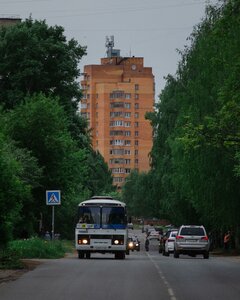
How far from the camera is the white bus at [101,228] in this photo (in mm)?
41594

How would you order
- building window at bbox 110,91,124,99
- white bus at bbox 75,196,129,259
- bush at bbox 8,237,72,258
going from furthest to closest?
1. building window at bbox 110,91,124,99
2. white bus at bbox 75,196,129,259
3. bush at bbox 8,237,72,258

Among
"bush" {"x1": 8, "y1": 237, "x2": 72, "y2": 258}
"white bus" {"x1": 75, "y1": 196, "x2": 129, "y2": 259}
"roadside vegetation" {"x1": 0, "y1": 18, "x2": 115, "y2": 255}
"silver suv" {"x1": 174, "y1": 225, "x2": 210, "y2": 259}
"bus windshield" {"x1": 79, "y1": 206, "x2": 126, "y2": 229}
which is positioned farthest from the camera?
"silver suv" {"x1": 174, "y1": 225, "x2": 210, "y2": 259}

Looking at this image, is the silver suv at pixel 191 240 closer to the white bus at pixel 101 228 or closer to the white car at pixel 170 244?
the white bus at pixel 101 228

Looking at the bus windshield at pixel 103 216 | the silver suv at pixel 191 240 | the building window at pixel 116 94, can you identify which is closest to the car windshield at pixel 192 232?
the silver suv at pixel 191 240

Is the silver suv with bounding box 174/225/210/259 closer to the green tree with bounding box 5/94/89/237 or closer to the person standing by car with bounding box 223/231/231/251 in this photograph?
the green tree with bounding box 5/94/89/237

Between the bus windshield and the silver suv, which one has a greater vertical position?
the bus windshield

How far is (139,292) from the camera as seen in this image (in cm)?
1970

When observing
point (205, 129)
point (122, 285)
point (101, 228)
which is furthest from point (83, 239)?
point (122, 285)

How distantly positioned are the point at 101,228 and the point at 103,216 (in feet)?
2.01

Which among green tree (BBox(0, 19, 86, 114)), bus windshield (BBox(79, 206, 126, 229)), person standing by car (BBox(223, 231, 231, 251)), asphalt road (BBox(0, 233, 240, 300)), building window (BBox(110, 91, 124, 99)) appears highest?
building window (BBox(110, 91, 124, 99))

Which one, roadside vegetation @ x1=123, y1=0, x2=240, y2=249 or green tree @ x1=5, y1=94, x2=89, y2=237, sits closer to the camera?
roadside vegetation @ x1=123, y1=0, x2=240, y2=249

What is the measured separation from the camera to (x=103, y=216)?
42000 mm

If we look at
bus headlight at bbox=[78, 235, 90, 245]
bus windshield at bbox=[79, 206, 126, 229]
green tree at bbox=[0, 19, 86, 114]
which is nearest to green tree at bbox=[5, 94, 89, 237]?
bus windshield at bbox=[79, 206, 126, 229]

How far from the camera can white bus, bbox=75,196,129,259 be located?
4159cm
